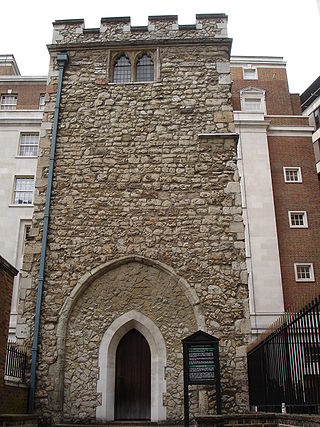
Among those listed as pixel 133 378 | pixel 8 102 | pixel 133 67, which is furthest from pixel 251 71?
pixel 133 378

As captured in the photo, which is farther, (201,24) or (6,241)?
(6,241)

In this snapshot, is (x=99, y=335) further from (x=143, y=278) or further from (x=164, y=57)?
(x=164, y=57)

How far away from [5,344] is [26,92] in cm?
2154

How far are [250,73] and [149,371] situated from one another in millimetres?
21166

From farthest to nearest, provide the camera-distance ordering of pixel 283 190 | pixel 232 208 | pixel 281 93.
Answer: pixel 281 93 → pixel 283 190 → pixel 232 208

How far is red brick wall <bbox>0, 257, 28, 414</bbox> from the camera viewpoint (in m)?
7.89

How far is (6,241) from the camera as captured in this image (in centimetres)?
2198

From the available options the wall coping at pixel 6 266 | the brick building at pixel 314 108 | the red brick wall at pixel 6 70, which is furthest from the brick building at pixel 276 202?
the red brick wall at pixel 6 70

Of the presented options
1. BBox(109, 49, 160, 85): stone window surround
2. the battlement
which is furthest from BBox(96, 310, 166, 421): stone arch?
the battlement

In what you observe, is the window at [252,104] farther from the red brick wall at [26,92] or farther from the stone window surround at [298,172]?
the red brick wall at [26,92]

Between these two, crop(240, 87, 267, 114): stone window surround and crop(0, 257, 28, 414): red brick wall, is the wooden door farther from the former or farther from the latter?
crop(240, 87, 267, 114): stone window surround

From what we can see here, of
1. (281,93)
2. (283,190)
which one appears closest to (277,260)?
(283,190)

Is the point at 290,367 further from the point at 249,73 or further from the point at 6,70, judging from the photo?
the point at 6,70

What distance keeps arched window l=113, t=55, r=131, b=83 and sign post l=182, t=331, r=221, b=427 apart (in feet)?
23.4
